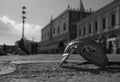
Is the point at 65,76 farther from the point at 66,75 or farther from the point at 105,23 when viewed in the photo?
the point at 105,23

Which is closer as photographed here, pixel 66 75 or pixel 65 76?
pixel 65 76

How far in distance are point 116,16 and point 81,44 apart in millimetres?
30208

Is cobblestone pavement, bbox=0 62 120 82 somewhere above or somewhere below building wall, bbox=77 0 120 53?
below

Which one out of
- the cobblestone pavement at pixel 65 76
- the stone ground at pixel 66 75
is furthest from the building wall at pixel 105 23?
the cobblestone pavement at pixel 65 76

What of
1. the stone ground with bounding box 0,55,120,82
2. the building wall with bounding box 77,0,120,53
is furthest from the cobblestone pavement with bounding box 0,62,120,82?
the building wall with bounding box 77,0,120,53

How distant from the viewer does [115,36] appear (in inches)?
1378

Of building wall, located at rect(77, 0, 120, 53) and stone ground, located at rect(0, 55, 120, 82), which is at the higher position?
building wall, located at rect(77, 0, 120, 53)

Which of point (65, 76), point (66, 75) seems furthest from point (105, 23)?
point (65, 76)

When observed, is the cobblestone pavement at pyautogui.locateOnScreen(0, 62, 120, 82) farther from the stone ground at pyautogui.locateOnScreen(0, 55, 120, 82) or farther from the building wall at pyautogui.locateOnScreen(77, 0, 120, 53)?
the building wall at pyautogui.locateOnScreen(77, 0, 120, 53)

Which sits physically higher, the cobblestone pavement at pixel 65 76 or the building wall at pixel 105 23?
the building wall at pixel 105 23

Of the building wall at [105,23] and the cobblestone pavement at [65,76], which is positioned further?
the building wall at [105,23]

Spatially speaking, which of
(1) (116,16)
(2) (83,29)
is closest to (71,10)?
(2) (83,29)

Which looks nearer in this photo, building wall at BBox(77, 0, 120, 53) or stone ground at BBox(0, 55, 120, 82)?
stone ground at BBox(0, 55, 120, 82)

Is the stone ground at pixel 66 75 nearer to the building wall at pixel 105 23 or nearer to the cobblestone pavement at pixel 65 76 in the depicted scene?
the cobblestone pavement at pixel 65 76
